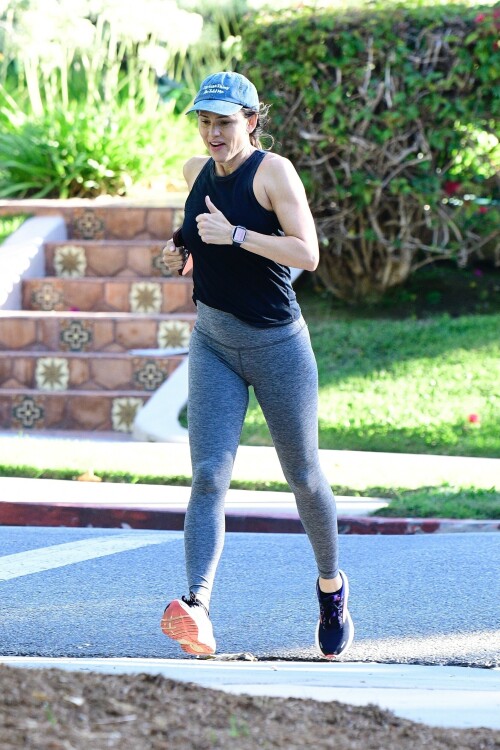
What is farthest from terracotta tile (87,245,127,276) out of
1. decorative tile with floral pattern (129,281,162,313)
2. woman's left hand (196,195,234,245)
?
woman's left hand (196,195,234,245)

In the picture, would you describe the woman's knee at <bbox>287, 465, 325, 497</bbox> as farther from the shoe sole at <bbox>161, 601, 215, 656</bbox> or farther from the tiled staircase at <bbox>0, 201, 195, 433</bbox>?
the tiled staircase at <bbox>0, 201, 195, 433</bbox>

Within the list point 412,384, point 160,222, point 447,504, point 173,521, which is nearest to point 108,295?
point 160,222

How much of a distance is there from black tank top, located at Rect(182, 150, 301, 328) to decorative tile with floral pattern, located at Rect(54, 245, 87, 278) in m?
9.03

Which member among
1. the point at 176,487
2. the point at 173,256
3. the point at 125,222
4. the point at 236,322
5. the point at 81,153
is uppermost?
the point at 173,256

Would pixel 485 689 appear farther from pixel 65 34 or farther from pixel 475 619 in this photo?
pixel 65 34

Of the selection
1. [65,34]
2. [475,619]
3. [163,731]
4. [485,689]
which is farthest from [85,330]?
[163,731]

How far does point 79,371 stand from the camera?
12086 millimetres

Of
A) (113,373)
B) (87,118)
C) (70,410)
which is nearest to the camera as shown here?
(70,410)

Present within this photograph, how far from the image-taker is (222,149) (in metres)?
4.59

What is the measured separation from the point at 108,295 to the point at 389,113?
10.3 feet

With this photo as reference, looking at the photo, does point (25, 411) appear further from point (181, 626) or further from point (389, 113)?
point (181, 626)

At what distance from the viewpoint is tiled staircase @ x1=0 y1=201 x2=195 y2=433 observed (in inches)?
465

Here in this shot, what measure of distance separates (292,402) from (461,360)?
25.2 ft

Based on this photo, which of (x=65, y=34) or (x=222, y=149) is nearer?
(x=222, y=149)
